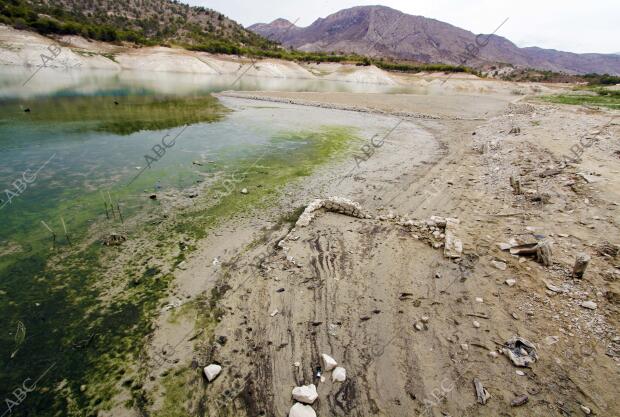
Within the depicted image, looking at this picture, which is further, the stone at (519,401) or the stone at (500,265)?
the stone at (500,265)

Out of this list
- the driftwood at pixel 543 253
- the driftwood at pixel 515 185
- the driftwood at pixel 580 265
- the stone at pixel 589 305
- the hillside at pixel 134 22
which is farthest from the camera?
the hillside at pixel 134 22

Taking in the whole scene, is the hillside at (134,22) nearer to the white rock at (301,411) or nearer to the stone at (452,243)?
the stone at (452,243)

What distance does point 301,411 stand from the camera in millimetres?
3896

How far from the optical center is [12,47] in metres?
57.1

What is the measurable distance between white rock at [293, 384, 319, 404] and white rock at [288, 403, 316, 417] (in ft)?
0.23

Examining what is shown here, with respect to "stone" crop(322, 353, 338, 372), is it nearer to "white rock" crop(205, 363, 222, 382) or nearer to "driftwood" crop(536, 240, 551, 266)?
"white rock" crop(205, 363, 222, 382)

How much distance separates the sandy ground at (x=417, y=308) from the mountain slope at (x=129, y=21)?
92.9m

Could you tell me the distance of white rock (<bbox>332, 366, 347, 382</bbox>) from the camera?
14.3 feet

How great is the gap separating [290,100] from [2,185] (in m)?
34.2

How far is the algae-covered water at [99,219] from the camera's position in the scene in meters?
4.63

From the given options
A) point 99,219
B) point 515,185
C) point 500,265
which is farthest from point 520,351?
point 99,219

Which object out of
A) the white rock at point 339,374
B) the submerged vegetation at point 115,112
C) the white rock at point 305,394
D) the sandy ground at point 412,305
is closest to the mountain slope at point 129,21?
the submerged vegetation at point 115,112

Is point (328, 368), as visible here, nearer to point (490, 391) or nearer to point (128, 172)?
point (490, 391)

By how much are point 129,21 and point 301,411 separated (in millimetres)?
163129
